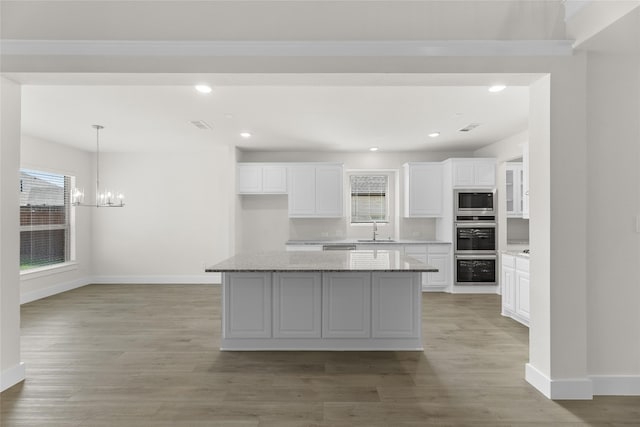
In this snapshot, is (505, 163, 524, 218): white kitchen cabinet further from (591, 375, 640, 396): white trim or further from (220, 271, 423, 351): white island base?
(591, 375, 640, 396): white trim

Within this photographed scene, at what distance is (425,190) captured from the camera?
260 inches

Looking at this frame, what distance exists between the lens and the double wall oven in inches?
242

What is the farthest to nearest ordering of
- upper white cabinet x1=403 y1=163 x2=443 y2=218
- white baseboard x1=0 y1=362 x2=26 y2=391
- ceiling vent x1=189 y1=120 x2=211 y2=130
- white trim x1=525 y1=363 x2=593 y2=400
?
upper white cabinet x1=403 y1=163 x2=443 y2=218
ceiling vent x1=189 y1=120 x2=211 y2=130
white baseboard x1=0 y1=362 x2=26 y2=391
white trim x1=525 y1=363 x2=593 y2=400

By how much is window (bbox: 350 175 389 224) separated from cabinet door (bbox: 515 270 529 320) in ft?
10.2

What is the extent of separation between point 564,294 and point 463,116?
8.97ft

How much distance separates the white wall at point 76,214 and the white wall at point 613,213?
23.8ft

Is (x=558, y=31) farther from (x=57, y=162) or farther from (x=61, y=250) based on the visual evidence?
(x=61, y=250)

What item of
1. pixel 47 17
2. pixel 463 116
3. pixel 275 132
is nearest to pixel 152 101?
pixel 47 17

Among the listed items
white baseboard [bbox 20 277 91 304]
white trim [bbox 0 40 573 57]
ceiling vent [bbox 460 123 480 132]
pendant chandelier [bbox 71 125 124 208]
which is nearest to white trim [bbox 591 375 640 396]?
white trim [bbox 0 40 573 57]

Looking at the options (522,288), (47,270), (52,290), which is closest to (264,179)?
(47,270)

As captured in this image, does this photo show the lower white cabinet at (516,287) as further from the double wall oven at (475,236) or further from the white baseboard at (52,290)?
the white baseboard at (52,290)

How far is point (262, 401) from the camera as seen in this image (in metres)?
2.58

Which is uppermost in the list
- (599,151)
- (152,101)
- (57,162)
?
(152,101)

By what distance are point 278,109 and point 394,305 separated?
8.68ft
